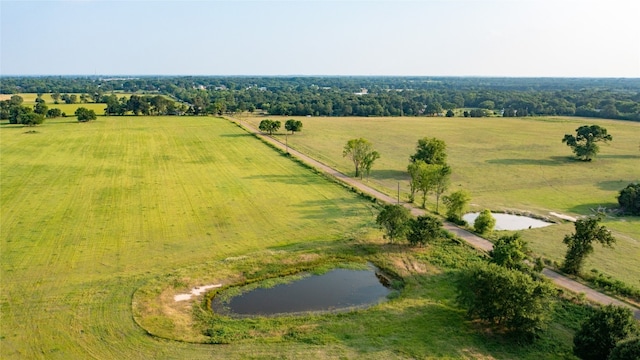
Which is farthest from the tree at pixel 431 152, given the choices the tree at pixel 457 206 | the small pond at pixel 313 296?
the small pond at pixel 313 296

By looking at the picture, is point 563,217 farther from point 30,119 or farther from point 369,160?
point 30,119

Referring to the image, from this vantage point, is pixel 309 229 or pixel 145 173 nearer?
pixel 309 229

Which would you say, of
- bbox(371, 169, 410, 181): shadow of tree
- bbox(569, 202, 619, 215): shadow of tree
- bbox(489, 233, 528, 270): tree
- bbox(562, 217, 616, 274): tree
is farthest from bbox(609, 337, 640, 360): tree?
bbox(371, 169, 410, 181): shadow of tree

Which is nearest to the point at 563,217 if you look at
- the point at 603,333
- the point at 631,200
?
the point at 631,200

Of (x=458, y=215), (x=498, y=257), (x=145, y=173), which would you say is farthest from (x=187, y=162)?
(x=498, y=257)

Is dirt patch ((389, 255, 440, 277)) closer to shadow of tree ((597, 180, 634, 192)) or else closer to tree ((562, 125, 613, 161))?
shadow of tree ((597, 180, 634, 192))

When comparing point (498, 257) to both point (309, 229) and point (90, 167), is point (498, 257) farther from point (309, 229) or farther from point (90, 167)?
point (90, 167)
